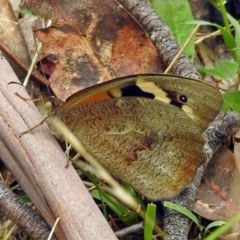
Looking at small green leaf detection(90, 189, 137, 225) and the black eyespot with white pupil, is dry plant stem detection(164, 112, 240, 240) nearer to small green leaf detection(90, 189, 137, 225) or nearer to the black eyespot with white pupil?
small green leaf detection(90, 189, 137, 225)

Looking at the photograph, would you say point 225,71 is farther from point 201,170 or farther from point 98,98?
point 98,98

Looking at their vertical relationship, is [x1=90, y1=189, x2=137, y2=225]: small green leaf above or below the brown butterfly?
below

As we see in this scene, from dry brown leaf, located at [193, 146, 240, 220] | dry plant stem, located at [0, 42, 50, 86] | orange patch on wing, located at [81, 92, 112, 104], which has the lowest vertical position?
dry brown leaf, located at [193, 146, 240, 220]

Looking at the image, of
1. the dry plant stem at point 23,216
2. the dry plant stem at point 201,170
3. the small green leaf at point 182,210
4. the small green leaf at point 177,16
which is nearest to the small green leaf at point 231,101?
the dry plant stem at point 201,170

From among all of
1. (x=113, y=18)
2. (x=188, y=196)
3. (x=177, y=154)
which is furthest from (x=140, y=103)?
(x=113, y=18)

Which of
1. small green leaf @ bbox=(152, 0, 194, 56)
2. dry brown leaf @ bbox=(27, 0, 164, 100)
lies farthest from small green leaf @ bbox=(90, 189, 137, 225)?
small green leaf @ bbox=(152, 0, 194, 56)

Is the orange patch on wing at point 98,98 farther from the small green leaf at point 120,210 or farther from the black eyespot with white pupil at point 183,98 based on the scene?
the small green leaf at point 120,210
